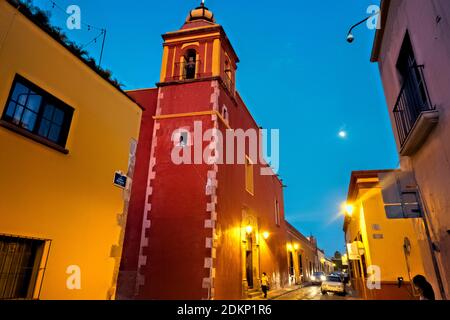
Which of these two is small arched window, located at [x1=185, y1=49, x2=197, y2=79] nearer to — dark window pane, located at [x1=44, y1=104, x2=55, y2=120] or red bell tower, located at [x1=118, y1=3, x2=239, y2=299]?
red bell tower, located at [x1=118, y1=3, x2=239, y2=299]

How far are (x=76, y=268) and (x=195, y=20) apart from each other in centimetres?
1481

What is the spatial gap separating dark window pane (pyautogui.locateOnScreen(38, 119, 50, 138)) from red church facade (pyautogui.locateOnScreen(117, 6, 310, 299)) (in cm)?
688

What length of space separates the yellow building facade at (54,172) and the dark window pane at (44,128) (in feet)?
0.06

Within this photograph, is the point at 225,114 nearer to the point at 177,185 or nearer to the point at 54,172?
the point at 177,185

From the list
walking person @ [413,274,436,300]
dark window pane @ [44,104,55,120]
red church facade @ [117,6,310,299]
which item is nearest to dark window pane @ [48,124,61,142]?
dark window pane @ [44,104,55,120]

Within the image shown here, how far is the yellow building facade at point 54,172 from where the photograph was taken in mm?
4703

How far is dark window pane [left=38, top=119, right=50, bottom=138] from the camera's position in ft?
17.5

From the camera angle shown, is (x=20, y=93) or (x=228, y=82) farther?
(x=228, y=82)

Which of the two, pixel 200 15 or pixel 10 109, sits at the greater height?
pixel 200 15

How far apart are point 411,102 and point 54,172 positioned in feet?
22.4

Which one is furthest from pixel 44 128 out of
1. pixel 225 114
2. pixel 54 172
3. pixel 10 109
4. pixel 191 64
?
pixel 191 64

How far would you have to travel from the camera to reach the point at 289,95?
160 metres

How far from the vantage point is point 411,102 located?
5.67 meters
